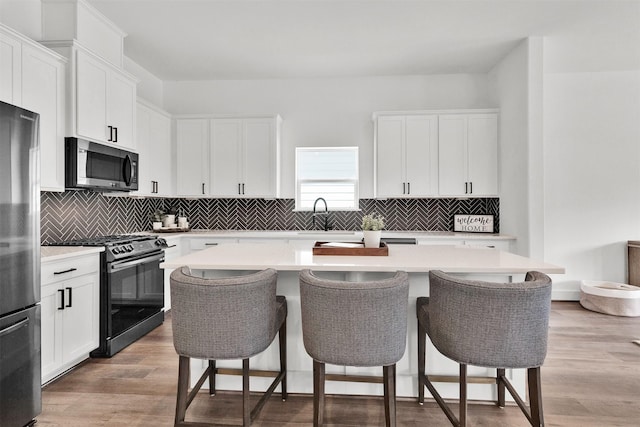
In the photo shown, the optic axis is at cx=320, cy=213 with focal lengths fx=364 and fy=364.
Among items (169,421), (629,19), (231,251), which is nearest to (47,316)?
(169,421)

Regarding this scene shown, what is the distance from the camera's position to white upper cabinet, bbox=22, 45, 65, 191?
2.56m

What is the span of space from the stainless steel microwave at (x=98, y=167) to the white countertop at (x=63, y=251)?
517 mm

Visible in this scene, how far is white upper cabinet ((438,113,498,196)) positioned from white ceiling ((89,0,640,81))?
28.4 inches

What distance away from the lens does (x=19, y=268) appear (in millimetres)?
1858

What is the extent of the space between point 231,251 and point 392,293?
1.23 m

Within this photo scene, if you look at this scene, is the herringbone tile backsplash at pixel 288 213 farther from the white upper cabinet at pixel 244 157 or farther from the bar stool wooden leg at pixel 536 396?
the bar stool wooden leg at pixel 536 396

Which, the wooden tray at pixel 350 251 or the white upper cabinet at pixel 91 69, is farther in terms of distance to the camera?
the white upper cabinet at pixel 91 69

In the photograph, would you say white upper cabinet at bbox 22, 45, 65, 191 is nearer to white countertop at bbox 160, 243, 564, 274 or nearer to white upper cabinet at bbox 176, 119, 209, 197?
white countertop at bbox 160, 243, 564, 274

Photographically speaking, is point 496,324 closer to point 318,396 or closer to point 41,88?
point 318,396

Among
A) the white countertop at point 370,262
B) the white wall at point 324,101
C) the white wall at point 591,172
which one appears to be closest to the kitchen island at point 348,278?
the white countertop at point 370,262

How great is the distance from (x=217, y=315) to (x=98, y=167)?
89.4 inches

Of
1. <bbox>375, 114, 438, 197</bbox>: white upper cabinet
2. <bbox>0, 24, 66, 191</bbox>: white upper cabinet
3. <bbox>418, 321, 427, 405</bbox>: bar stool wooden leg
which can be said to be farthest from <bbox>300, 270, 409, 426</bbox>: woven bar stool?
<bbox>375, 114, 438, 197</bbox>: white upper cabinet

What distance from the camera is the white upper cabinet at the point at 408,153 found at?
4.52m

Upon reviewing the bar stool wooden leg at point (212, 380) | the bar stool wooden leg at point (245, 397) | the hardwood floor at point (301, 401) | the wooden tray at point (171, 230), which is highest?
the wooden tray at point (171, 230)
